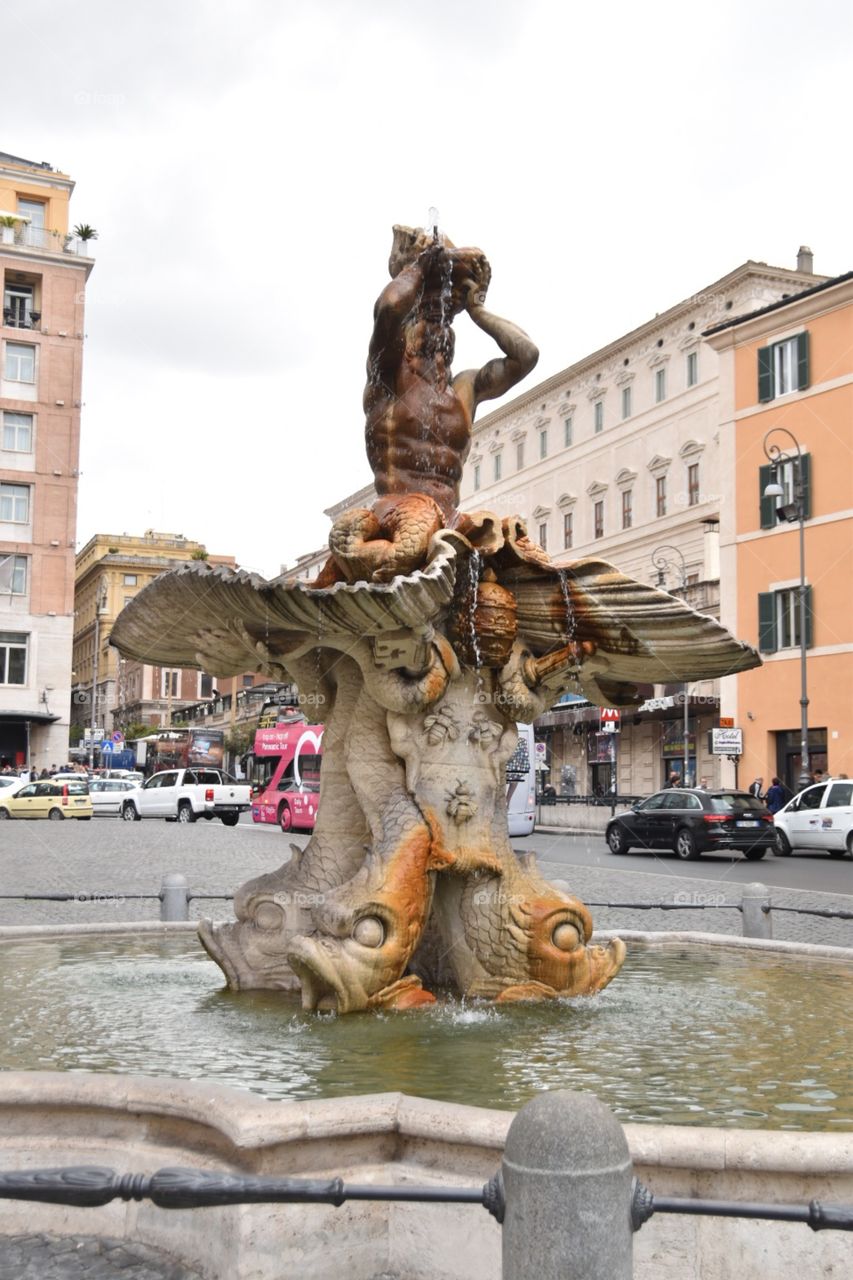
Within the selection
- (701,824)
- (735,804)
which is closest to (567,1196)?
(701,824)

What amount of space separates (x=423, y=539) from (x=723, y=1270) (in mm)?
3884

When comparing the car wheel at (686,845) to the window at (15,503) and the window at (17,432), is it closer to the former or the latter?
the window at (15,503)

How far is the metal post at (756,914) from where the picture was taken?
8672mm

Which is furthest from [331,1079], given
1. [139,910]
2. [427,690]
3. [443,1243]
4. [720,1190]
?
[139,910]

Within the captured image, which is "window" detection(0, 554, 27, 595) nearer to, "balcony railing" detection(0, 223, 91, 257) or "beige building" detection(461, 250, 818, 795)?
"balcony railing" detection(0, 223, 91, 257)

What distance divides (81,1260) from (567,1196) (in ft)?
5.01

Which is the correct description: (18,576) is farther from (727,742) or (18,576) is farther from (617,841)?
(617,841)

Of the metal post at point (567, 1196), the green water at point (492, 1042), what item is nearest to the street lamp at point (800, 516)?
the green water at point (492, 1042)

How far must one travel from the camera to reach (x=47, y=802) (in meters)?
35.7

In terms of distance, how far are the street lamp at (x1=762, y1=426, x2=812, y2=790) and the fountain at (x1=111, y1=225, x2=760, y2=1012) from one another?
2253 centimetres

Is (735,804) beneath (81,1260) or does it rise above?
above

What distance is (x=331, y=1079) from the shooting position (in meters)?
4.37

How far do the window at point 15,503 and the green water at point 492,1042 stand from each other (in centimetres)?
4249

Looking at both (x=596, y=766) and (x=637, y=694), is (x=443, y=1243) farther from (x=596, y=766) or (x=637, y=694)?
(x=596, y=766)
